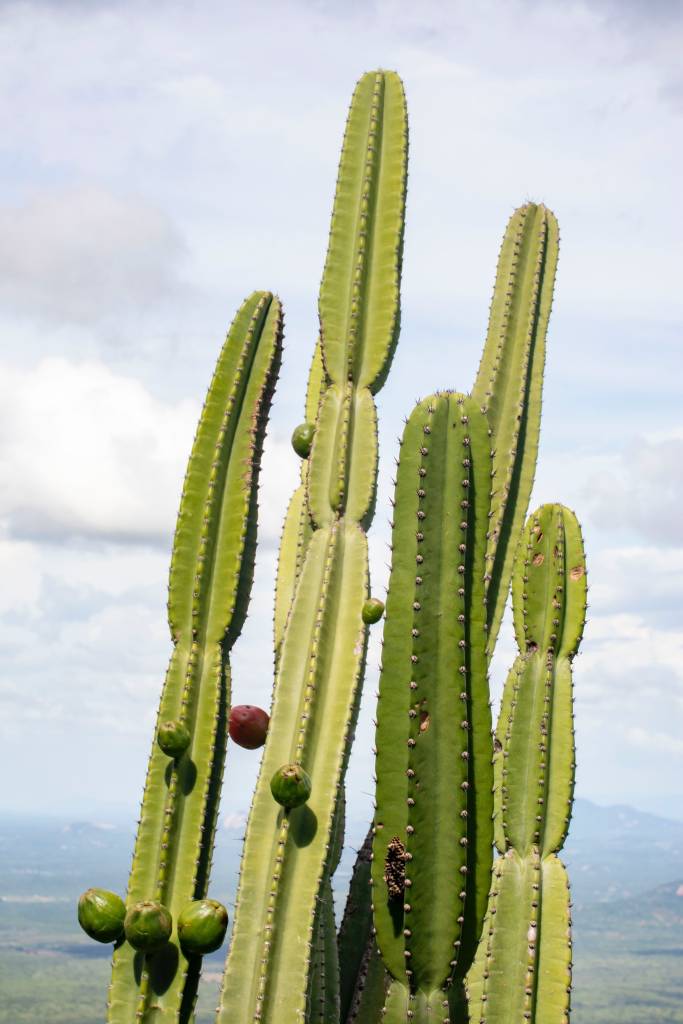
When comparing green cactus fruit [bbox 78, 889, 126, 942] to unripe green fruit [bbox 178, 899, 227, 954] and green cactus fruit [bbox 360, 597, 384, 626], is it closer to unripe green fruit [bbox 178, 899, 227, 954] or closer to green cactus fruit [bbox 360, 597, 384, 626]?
unripe green fruit [bbox 178, 899, 227, 954]

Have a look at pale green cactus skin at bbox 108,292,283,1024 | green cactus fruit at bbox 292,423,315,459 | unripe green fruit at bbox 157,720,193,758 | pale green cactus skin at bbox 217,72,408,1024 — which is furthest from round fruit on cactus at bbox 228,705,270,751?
green cactus fruit at bbox 292,423,315,459

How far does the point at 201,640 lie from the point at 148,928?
1.16m

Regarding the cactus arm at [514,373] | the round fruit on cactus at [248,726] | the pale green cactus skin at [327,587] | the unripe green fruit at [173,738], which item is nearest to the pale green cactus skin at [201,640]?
the unripe green fruit at [173,738]

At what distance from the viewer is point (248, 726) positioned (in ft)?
18.0

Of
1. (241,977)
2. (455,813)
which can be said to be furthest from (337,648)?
(241,977)

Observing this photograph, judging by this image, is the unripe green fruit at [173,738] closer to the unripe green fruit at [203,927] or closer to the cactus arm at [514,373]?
the unripe green fruit at [203,927]

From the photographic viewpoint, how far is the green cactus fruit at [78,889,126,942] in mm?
4570

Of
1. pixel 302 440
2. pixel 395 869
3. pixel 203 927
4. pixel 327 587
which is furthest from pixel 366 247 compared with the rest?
pixel 203 927

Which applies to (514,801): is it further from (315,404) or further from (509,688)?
(315,404)

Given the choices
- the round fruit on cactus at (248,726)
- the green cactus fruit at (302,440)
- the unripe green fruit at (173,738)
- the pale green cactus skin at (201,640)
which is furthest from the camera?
the green cactus fruit at (302,440)

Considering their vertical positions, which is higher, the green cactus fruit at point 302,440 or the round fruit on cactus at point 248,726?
the green cactus fruit at point 302,440

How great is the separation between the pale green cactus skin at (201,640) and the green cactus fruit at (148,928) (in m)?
0.10

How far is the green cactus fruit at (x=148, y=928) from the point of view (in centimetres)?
451

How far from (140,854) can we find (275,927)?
681mm
